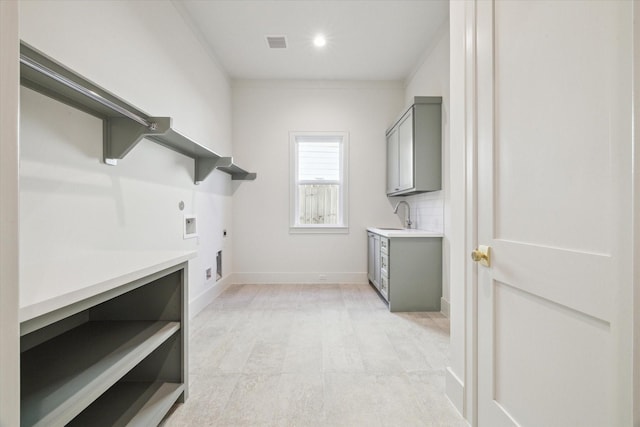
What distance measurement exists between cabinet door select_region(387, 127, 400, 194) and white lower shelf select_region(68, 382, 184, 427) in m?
3.21

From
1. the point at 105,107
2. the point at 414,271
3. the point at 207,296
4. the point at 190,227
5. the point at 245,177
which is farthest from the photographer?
the point at 245,177

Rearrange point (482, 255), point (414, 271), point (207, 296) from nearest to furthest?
1. point (482, 255)
2. point (414, 271)
3. point (207, 296)

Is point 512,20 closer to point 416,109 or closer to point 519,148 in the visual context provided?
point 519,148

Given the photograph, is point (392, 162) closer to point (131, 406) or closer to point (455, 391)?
point (455, 391)

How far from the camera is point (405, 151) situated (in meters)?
3.65

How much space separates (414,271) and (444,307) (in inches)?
18.3

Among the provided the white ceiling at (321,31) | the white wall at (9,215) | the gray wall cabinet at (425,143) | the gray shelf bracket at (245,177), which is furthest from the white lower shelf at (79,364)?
the gray shelf bracket at (245,177)

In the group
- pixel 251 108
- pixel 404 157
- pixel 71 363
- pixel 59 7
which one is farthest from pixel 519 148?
pixel 251 108

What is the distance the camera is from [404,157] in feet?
12.1

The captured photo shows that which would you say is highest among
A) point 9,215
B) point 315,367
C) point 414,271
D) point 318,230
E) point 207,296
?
point 9,215

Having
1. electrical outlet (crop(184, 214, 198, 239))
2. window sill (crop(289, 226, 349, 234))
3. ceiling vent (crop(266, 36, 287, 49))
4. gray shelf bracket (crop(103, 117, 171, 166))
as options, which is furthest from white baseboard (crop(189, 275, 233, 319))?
ceiling vent (crop(266, 36, 287, 49))

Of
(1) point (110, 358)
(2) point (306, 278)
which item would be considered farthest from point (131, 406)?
(2) point (306, 278)

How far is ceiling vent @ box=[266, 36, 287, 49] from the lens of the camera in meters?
3.48

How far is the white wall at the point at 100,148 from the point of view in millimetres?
1327
